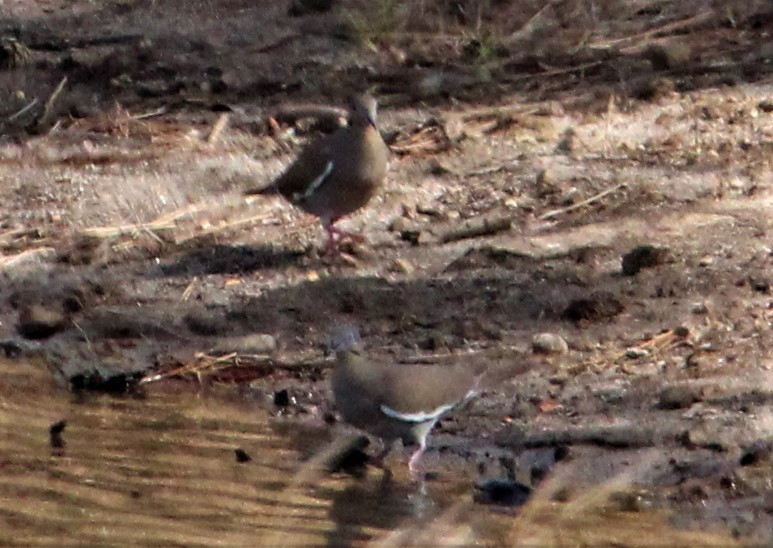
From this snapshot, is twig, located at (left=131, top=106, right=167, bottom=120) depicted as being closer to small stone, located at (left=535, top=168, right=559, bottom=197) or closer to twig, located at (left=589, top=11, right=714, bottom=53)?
small stone, located at (left=535, top=168, right=559, bottom=197)

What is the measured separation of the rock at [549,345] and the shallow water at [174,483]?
1154mm

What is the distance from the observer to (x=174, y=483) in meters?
6.61

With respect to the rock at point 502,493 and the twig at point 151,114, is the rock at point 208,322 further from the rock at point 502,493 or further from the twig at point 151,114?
the twig at point 151,114

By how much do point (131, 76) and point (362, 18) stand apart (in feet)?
4.87

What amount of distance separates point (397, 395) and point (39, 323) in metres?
2.23

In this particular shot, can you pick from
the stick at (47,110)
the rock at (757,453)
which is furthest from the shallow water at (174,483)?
the stick at (47,110)

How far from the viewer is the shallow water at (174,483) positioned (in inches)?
243

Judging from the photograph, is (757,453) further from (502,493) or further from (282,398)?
(282,398)

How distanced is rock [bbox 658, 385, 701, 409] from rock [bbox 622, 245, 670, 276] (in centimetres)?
125

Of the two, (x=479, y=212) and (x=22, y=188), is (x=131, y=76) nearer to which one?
(x=22, y=188)

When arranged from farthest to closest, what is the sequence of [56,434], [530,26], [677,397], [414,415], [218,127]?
[530,26] → [218,127] → [56,434] → [677,397] → [414,415]

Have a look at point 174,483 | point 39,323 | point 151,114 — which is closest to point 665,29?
point 151,114

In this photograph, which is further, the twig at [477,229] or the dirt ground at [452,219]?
the twig at [477,229]

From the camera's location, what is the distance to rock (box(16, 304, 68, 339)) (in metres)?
8.23
